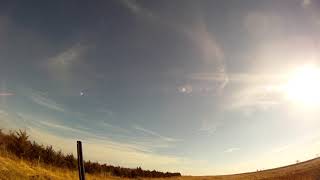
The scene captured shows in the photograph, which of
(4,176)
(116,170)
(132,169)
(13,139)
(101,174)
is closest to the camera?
(4,176)

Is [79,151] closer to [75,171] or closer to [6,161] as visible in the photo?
[6,161]

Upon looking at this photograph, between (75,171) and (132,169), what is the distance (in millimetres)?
15036

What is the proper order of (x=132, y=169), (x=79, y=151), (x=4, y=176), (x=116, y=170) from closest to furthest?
(x=79, y=151)
(x=4, y=176)
(x=116, y=170)
(x=132, y=169)

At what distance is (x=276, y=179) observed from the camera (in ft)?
134

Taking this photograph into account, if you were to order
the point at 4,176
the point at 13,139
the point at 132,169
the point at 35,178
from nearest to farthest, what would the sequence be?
the point at 4,176 → the point at 35,178 → the point at 13,139 → the point at 132,169

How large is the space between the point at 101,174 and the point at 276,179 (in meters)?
17.6

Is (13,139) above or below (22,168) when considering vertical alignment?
above

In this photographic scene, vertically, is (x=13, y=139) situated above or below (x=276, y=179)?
above

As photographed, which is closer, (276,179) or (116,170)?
(276,179)

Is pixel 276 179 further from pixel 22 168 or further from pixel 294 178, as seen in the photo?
pixel 22 168

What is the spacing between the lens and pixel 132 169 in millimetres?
48562

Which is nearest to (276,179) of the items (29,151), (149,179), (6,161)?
(149,179)

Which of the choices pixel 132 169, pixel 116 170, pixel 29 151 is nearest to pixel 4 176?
pixel 29 151

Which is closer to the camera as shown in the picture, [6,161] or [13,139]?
[6,161]
